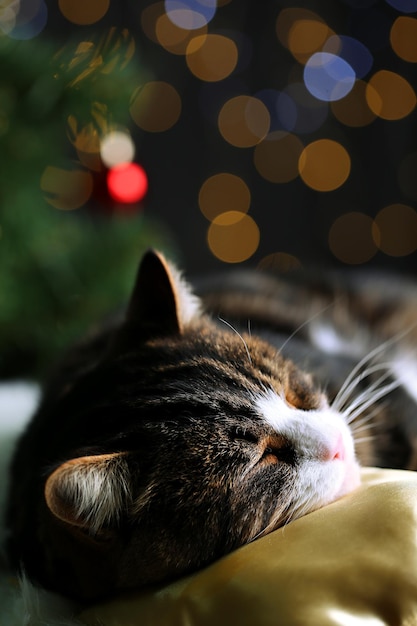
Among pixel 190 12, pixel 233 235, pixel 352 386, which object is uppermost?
pixel 190 12

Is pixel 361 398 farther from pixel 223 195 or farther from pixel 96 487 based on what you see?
pixel 223 195

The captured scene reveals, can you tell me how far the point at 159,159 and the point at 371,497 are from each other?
1.74 metres

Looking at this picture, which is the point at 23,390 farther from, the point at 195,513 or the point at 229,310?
the point at 195,513

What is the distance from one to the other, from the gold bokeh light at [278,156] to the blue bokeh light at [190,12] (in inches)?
16.0

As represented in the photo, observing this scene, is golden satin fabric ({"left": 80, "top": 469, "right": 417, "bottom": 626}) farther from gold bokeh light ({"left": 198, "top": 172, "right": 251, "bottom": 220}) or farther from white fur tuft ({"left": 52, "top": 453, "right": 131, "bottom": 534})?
gold bokeh light ({"left": 198, "top": 172, "right": 251, "bottom": 220})

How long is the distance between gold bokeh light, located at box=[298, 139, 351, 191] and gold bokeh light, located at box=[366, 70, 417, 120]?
0.17 meters

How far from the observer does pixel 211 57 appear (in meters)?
2.07

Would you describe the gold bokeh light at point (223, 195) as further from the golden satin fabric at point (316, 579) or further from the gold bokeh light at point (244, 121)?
the golden satin fabric at point (316, 579)

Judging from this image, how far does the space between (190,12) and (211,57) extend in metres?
0.14

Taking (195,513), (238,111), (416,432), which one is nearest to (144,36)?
(238,111)

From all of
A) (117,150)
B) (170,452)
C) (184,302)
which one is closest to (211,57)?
(117,150)

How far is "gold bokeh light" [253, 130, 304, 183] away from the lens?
84.6 inches

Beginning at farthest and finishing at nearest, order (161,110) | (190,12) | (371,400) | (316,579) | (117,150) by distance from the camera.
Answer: (161,110), (190,12), (117,150), (371,400), (316,579)

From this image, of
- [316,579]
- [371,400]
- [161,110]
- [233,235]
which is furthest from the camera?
[233,235]
